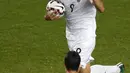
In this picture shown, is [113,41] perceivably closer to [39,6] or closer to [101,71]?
[101,71]

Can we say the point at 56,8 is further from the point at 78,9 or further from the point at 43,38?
the point at 43,38

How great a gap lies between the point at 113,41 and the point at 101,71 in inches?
123

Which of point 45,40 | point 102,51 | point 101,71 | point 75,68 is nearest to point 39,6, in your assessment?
point 45,40

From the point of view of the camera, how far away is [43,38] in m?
11.5

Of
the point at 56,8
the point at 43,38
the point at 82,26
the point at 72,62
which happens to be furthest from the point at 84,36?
the point at 43,38

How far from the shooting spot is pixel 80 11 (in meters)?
7.02

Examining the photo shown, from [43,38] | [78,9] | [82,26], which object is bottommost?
[43,38]

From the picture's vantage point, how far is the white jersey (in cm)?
690

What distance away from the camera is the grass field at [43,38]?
9484mm

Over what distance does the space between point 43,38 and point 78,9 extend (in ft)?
15.1

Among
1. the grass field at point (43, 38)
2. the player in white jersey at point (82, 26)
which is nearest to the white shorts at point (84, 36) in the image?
the player in white jersey at point (82, 26)

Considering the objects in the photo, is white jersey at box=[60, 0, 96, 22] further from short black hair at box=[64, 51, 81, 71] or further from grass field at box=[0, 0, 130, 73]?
grass field at box=[0, 0, 130, 73]

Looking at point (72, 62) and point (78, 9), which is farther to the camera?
point (78, 9)

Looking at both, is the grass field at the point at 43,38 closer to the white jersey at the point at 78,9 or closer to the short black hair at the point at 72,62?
the white jersey at the point at 78,9
